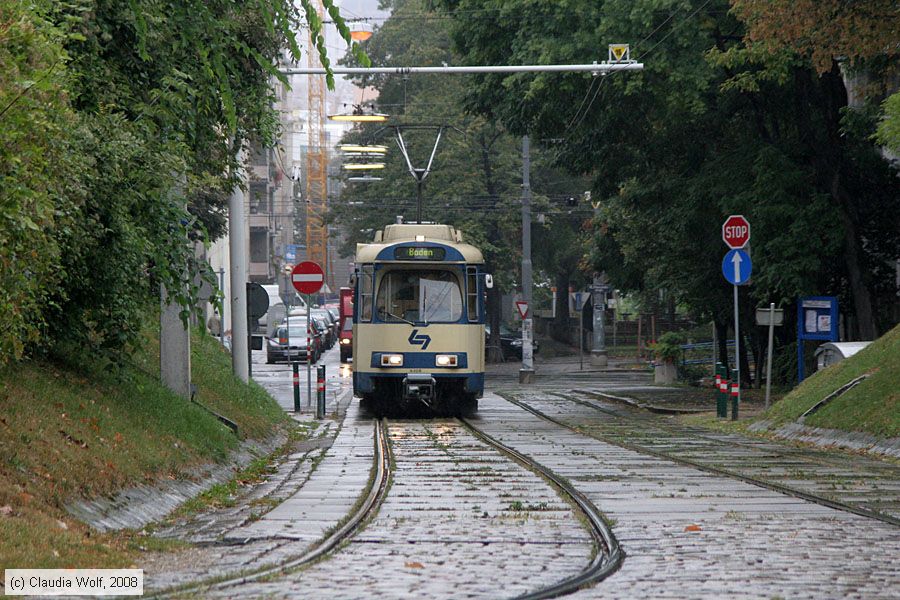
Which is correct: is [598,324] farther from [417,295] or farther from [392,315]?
[392,315]

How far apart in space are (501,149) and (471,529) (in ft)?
175

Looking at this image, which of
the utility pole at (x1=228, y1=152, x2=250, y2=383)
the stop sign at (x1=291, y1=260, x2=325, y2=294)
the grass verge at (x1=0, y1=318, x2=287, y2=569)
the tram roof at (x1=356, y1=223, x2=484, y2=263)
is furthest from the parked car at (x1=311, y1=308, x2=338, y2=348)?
the grass verge at (x1=0, y1=318, x2=287, y2=569)

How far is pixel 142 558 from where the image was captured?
887 cm

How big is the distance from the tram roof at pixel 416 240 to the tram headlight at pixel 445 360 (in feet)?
6.01

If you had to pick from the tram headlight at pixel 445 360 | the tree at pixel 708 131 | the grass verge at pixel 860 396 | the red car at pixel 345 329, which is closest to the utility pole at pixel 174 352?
the tram headlight at pixel 445 360

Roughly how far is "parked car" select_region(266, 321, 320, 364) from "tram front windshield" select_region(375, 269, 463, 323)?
28.3m

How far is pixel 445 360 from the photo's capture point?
25234mm

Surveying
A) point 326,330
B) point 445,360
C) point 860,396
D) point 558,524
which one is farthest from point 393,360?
point 326,330

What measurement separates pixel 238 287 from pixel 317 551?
48.0ft

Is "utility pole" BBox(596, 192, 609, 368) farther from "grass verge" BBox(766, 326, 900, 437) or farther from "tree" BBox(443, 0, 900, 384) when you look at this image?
"grass verge" BBox(766, 326, 900, 437)

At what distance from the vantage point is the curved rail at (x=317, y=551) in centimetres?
762

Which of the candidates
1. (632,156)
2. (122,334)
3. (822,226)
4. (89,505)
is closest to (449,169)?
(632,156)

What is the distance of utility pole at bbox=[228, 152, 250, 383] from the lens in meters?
23.0

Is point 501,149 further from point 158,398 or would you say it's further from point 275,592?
point 275,592
